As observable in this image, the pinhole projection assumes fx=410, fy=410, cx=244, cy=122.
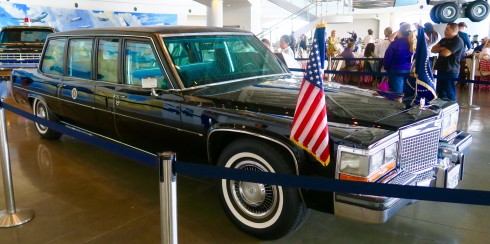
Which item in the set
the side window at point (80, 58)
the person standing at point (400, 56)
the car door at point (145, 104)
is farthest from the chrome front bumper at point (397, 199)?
the person standing at point (400, 56)

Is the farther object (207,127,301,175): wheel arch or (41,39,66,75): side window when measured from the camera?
(41,39,66,75): side window

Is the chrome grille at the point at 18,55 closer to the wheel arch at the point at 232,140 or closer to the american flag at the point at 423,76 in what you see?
the wheel arch at the point at 232,140

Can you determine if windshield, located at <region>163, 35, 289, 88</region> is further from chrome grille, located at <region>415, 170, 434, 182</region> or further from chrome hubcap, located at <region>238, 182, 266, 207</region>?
chrome grille, located at <region>415, 170, 434, 182</region>

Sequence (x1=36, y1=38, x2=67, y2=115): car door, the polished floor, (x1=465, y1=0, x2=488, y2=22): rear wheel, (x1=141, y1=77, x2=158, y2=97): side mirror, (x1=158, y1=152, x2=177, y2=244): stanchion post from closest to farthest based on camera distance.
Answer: (x1=158, y1=152, x2=177, y2=244): stanchion post
the polished floor
(x1=141, y1=77, x2=158, y2=97): side mirror
(x1=36, y1=38, x2=67, y2=115): car door
(x1=465, y1=0, x2=488, y2=22): rear wheel

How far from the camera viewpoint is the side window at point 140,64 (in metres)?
3.79

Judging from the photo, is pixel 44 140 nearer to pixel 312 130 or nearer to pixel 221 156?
pixel 221 156

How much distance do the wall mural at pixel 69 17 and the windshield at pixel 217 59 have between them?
51.1 feet

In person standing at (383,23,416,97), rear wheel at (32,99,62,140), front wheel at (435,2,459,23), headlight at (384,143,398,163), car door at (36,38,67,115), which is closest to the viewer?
headlight at (384,143,398,163)

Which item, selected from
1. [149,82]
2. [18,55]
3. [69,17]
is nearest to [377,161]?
[149,82]

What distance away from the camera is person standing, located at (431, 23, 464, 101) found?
7.36m

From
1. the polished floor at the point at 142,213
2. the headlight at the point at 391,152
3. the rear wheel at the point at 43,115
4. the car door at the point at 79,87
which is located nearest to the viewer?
the headlight at the point at 391,152

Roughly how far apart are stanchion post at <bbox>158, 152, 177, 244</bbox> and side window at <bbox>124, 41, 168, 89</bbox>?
5.11 feet

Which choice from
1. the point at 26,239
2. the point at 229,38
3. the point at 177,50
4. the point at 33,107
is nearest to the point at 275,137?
the point at 177,50

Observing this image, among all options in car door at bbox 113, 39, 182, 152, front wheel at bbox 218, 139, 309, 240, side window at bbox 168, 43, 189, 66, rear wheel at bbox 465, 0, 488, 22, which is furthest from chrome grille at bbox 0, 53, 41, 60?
rear wheel at bbox 465, 0, 488, 22
